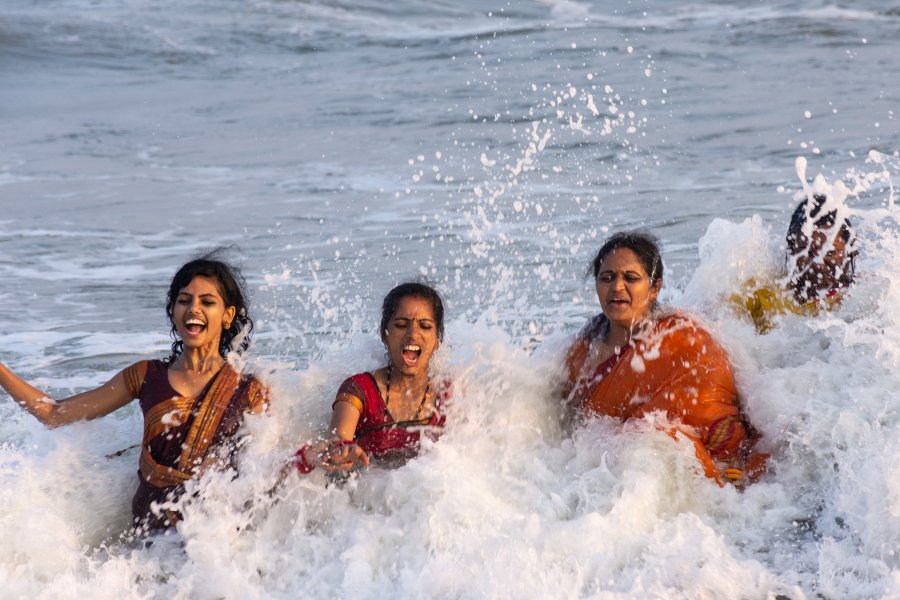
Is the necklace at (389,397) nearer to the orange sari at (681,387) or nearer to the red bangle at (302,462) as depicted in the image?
the red bangle at (302,462)

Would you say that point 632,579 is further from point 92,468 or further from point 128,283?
point 128,283

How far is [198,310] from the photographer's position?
4.91m

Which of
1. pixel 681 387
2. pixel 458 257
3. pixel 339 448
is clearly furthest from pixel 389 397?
pixel 458 257

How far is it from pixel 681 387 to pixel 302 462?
1.55 m

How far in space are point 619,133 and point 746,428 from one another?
29.0 ft

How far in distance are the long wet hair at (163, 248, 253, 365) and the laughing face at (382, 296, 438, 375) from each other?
611 millimetres

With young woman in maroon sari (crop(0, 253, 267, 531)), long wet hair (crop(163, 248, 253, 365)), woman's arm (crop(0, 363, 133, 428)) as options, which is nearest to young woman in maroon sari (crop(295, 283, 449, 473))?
young woman in maroon sari (crop(0, 253, 267, 531))

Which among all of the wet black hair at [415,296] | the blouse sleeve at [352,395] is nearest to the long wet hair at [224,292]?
the blouse sleeve at [352,395]

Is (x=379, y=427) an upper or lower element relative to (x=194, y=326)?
lower

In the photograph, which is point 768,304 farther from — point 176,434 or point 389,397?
point 176,434

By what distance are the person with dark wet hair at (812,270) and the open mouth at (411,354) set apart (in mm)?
1915

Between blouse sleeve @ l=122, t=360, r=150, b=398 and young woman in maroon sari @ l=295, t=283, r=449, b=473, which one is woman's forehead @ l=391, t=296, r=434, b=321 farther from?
blouse sleeve @ l=122, t=360, r=150, b=398

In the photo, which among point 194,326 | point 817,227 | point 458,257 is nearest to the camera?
point 194,326

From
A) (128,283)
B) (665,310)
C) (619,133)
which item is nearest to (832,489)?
(665,310)
